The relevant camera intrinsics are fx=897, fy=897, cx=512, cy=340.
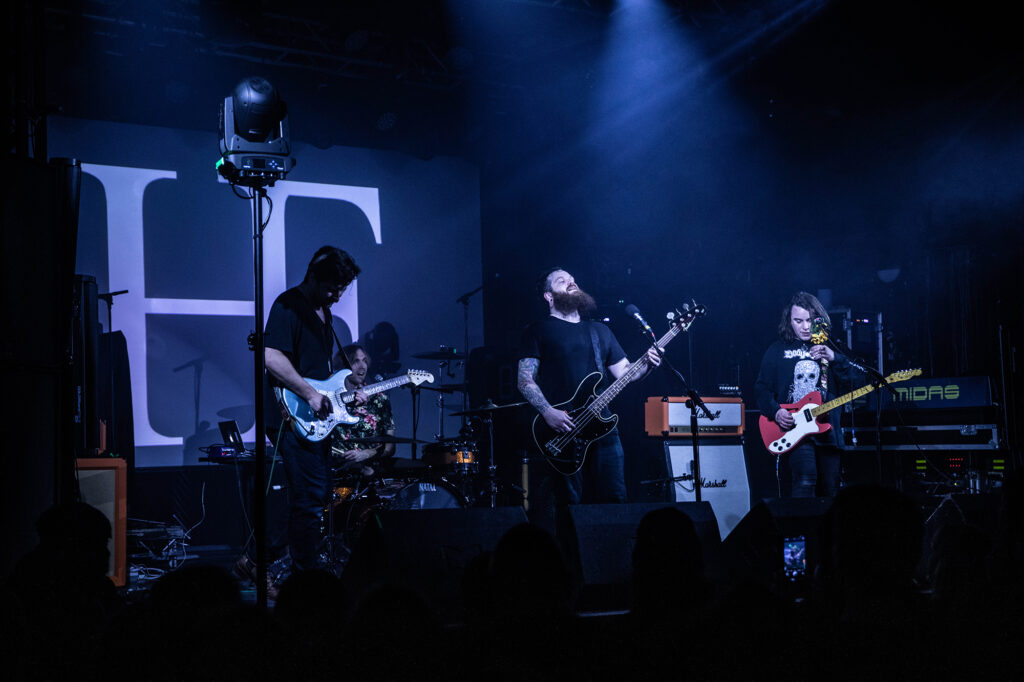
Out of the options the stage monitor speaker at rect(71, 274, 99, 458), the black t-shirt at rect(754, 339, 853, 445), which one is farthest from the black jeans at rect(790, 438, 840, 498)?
the stage monitor speaker at rect(71, 274, 99, 458)

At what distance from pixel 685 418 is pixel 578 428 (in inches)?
116

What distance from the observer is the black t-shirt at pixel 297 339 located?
4895mm

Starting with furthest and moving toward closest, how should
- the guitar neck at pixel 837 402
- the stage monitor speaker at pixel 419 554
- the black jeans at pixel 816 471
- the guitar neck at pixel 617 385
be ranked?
1. the guitar neck at pixel 837 402
2. the black jeans at pixel 816 471
3. the guitar neck at pixel 617 385
4. the stage monitor speaker at pixel 419 554

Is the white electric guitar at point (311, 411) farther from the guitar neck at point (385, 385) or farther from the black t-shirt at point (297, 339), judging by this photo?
the guitar neck at point (385, 385)

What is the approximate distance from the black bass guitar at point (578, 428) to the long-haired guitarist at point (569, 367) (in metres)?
0.04

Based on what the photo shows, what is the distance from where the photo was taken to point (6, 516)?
3.45 metres

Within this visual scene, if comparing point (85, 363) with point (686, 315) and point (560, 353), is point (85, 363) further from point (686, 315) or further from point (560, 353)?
point (686, 315)

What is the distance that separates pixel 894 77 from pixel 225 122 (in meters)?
6.84

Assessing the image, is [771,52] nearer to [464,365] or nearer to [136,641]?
[464,365]

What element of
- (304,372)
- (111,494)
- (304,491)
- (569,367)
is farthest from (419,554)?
(111,494)

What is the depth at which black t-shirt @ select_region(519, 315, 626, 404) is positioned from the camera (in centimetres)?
581

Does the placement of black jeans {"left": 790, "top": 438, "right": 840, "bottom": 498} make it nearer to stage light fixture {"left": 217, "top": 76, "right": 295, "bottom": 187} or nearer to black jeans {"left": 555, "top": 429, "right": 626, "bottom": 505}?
black jeans {"left": 555, "top": 429, "right": 626, "bottom": 505}

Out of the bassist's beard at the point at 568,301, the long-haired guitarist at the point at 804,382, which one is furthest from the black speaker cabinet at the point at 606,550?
the long-haired guitarist at the point at 804,382

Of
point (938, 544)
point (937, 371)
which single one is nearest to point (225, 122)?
point (938, 544)
